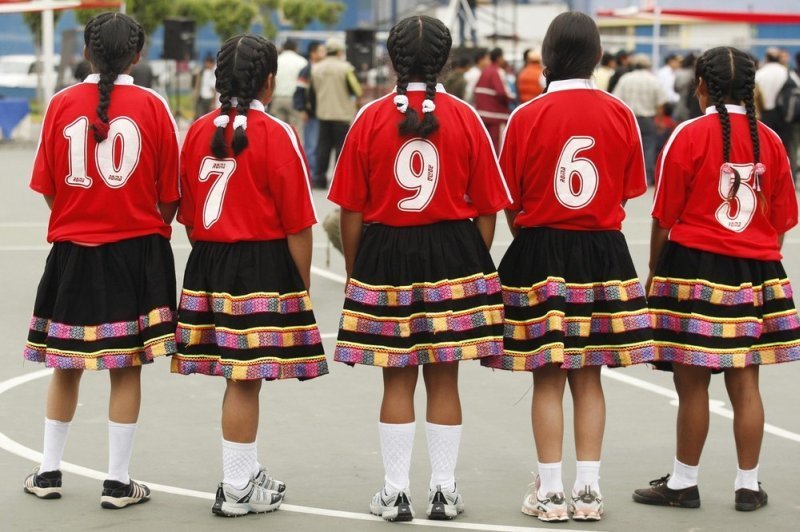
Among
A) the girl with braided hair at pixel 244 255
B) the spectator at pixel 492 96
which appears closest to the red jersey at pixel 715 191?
the girl with braided hair at pixel 244 255

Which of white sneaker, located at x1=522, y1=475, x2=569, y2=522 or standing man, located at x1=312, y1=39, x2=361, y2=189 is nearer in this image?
white sneaker, located at x1=522, y1=475, x2=569, y2=522

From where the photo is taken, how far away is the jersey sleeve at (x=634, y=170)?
535 centimetres

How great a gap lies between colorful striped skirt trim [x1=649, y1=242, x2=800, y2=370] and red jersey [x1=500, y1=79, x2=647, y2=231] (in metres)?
0.35

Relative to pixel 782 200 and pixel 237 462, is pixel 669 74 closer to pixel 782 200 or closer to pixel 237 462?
pixel 782 200

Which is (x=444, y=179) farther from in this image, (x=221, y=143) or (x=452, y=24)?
(x=452, y=24)

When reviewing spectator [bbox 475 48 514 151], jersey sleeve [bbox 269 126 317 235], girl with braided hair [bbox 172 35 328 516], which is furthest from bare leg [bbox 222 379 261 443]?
spectator [bbox 475 48 514 151]

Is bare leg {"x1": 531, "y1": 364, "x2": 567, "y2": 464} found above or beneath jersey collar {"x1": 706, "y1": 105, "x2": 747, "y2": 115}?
beneath

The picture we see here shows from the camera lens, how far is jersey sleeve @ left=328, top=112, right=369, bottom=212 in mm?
5215

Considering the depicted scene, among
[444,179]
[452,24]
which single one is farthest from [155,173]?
[452,24]

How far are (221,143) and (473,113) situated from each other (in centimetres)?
93

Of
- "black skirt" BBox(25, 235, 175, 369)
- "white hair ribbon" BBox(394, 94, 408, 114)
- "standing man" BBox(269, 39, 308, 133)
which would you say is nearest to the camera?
"white hair ribbon" BBox(394, 94, 408, 114)

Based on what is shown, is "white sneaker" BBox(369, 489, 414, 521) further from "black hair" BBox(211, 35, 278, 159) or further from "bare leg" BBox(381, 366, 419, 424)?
"black hair" BBox(211, 35, 278, 159)

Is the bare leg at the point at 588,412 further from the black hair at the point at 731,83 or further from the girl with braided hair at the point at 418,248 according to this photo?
the black hair at the point at 731,83

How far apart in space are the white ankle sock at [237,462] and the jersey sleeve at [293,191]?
0.82 metres
